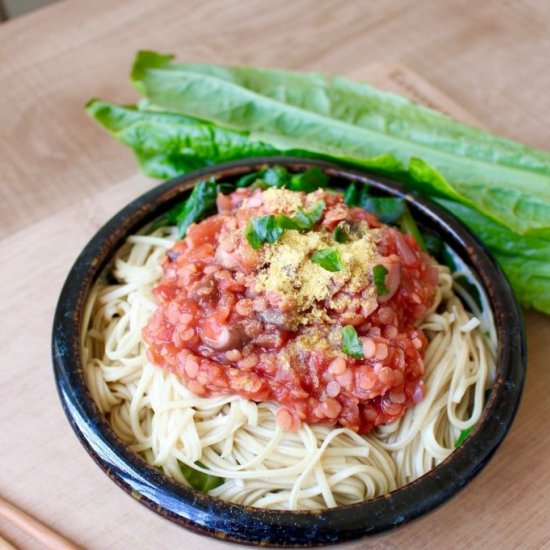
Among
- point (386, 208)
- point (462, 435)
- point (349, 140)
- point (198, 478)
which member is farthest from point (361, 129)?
point (198, 478)

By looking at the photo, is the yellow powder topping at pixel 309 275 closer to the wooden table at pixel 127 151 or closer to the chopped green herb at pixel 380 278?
the chopped green herb at pixel 380 278

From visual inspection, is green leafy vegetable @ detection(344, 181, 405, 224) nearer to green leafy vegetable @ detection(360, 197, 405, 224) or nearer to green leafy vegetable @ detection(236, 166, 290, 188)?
green leafy vegetable @ detection(360, 197, 405, 224)

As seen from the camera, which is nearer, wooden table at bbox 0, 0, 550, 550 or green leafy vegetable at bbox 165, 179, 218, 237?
wooden table at bbox 0, 0, 550, 550

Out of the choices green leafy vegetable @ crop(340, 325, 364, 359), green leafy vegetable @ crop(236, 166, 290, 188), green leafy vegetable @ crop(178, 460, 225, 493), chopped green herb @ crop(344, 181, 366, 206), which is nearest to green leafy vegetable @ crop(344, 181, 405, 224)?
chopped green herb @ crop(344, 181, 366, 206)

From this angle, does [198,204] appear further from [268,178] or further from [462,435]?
[462,435]

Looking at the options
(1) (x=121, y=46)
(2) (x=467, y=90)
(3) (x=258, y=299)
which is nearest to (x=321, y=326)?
(3) (x=258, y=299)
